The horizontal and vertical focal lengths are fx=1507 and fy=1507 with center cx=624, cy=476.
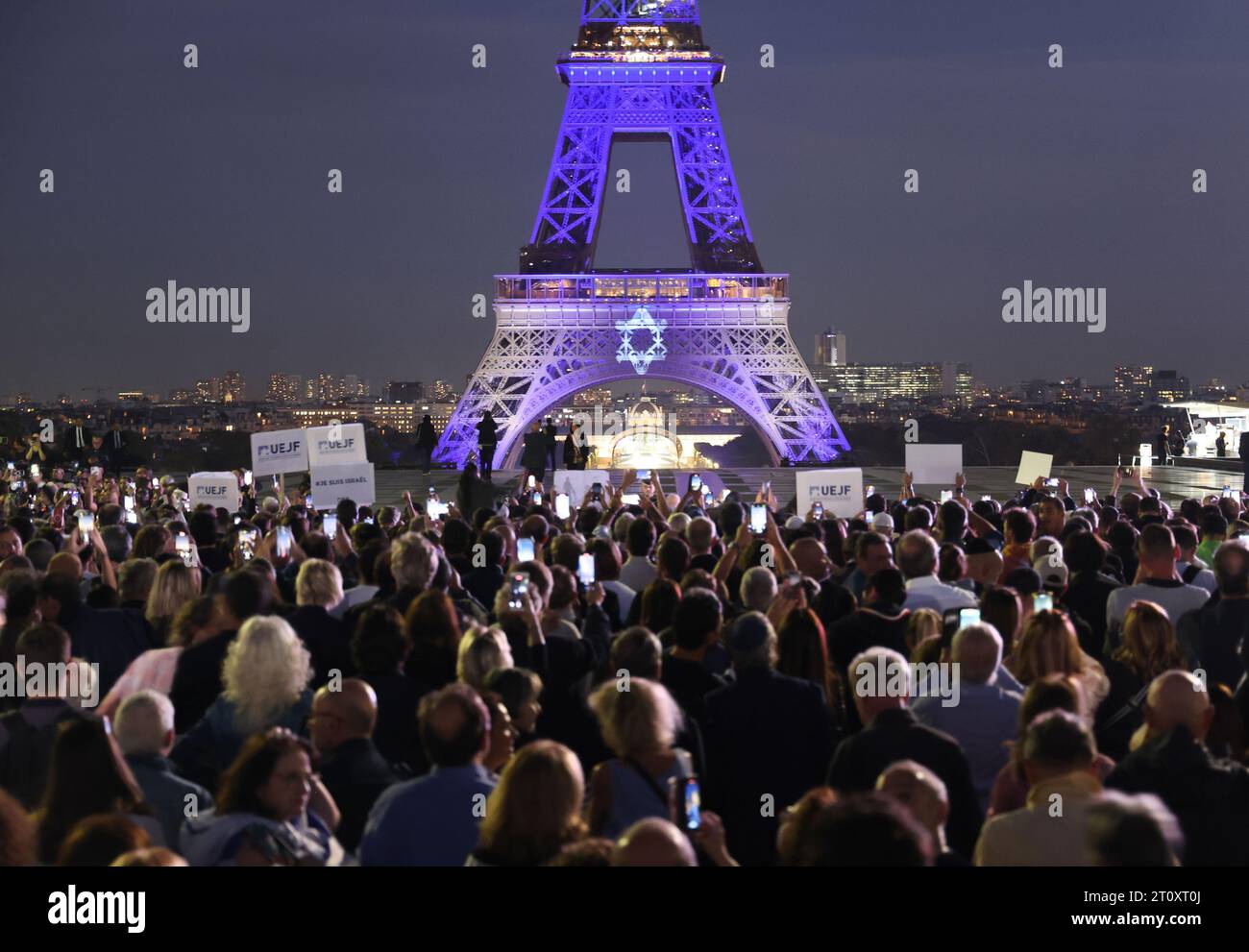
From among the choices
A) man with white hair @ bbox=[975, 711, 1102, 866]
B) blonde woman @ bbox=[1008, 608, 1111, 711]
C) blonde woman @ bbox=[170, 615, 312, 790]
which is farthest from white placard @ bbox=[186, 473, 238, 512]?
man with white hair @ bbox=[975, 711, 1102, 866]

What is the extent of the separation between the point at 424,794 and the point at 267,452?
995cm

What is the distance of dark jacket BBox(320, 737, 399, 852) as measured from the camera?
552 cm

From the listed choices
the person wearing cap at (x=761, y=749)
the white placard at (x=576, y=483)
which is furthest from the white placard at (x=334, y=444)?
the person wearing cap at (x=761, y=749)

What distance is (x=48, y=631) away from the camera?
6.32m

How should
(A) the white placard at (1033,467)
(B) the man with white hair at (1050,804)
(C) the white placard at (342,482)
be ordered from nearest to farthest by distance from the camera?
(B) the man with white hair at (1050,804), (C) the white placard at (342,482), (A) the white placard at (1033,467)

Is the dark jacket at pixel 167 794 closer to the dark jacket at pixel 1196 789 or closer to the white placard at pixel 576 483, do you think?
the dark jacket at pixel 1196 789

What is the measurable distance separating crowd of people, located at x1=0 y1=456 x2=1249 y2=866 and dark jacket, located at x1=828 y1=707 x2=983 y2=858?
12 millimetres

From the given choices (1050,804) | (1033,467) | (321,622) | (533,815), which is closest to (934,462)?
(1033,467)

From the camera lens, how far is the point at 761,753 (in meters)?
5.98

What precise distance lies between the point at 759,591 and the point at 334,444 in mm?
7822

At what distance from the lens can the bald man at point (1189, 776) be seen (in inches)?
199

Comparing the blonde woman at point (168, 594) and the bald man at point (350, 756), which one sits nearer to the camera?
the bald man at point (350, 756)

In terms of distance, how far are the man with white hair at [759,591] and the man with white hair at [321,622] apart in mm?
2073

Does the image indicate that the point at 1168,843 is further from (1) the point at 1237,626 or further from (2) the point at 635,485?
(2) the point at 635,485
